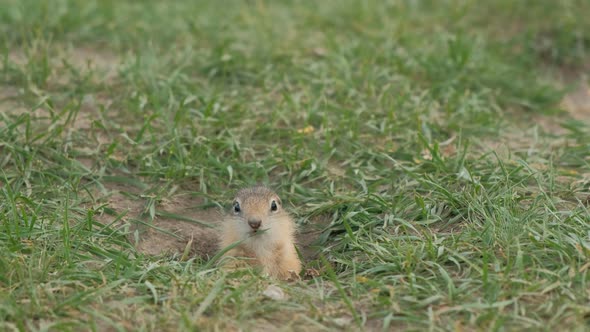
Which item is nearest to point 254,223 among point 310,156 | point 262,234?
point 262,234

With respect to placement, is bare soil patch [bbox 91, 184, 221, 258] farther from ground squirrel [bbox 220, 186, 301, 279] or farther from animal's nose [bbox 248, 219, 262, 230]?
animal's nose [bbox 248, 219, 262, 230]

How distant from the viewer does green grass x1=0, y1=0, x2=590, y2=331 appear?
4.07m

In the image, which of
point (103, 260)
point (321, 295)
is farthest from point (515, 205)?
point (103, 260)

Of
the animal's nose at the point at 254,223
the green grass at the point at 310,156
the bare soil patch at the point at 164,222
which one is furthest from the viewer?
the bare soil patch at the point at 164,222

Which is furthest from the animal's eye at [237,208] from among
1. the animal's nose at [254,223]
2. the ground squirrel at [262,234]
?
the animal's nose at [254,223]

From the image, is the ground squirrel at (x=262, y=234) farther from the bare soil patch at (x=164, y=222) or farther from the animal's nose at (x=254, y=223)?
the bare soil patch at (x=164, y=222)

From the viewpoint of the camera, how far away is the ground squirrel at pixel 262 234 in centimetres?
514

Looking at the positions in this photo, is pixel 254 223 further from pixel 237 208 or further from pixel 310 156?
pixel 310 156

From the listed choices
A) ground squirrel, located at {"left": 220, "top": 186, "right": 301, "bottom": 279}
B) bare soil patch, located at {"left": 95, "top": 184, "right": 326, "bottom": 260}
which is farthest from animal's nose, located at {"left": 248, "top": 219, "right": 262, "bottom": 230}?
bare soil patch, located at {"left": 95, "top": 184, "right": 326, "bottom": 260}

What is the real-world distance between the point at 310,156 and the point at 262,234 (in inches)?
41.8

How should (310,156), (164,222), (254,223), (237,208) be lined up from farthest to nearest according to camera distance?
(310,156) < (164,222) < (237,208) < (254,223)

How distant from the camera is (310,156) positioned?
239 inches

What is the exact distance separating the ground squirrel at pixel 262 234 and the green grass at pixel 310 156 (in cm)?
24

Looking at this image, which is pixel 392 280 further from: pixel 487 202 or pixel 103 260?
pixel 103 260
